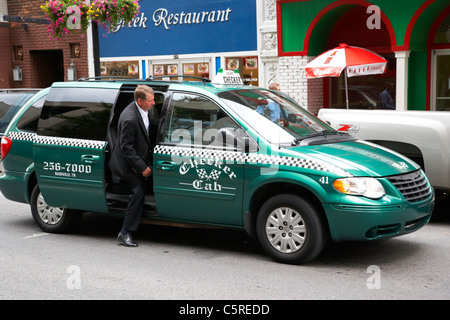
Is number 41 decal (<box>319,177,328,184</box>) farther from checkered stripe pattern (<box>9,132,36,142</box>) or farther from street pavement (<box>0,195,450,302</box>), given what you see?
checkered stripe pattern (<box>9,132,36,142</box>)

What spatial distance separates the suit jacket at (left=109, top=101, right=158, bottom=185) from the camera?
6953 mm

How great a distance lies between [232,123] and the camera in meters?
6.70

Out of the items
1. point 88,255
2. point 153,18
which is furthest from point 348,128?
point 153,18

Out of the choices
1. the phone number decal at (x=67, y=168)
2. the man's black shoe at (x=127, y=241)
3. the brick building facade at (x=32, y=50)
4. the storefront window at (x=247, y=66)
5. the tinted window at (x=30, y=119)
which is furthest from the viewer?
the brick building facade at (x=32, y=50)

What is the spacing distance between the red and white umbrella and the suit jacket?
6521 mm

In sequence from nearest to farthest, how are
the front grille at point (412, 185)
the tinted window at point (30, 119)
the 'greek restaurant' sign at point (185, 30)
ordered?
the front grille at point (412, 185) < the tinted window at point (30, 119) < the 'greek restaurant' sign at point (185, 30)

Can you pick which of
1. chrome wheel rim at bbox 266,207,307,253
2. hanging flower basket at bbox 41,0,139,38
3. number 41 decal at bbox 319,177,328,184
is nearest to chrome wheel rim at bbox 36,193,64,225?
chrome wheel rim at bbox 266,207,307,253

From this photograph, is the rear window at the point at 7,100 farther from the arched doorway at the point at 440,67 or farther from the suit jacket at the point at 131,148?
the arched doorway at the point at 440,67

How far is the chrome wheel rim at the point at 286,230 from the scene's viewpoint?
622 cm

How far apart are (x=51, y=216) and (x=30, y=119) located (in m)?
1.25

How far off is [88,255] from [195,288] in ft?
5.75

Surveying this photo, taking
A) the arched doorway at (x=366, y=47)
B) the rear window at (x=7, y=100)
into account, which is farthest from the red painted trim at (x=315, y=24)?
the rear window at (x=7, y=100)

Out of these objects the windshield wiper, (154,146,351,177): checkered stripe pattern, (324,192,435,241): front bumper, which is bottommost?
(324,192,435,241): front bumper
